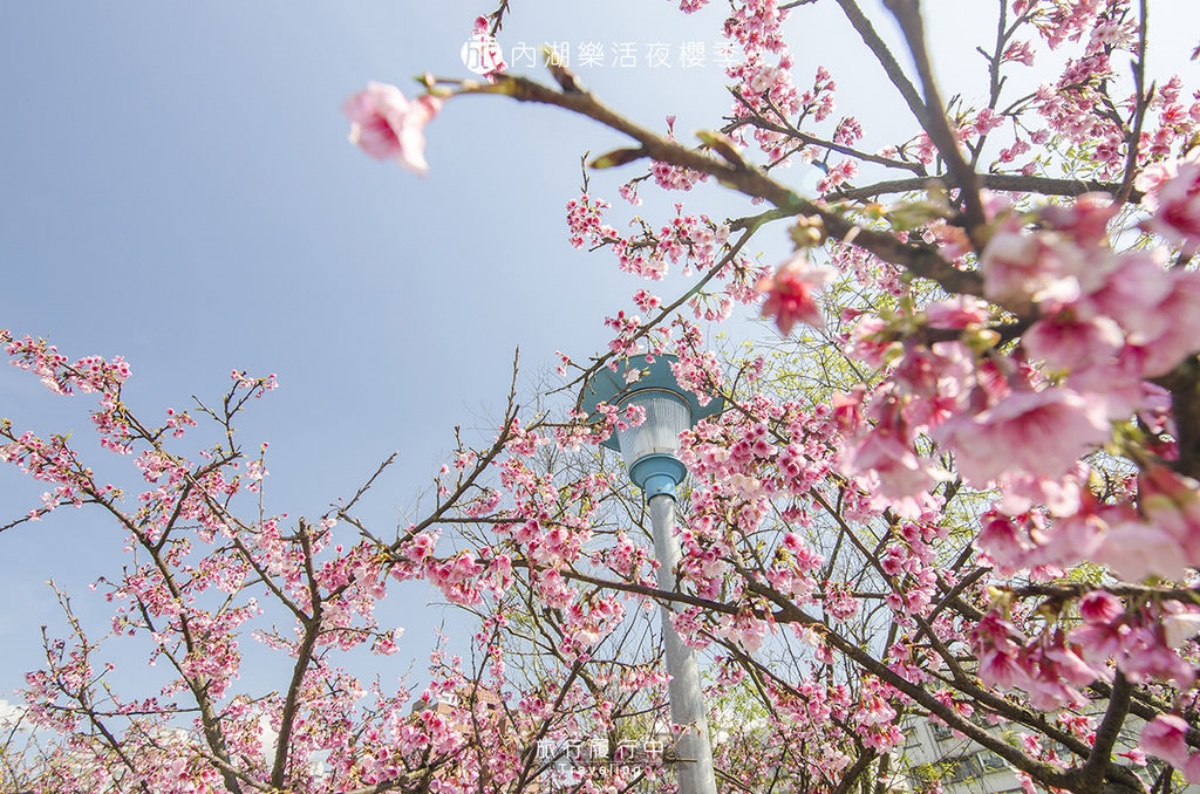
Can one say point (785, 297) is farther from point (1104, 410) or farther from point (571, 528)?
point (571, 528)

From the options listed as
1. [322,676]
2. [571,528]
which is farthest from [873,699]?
[322,676]

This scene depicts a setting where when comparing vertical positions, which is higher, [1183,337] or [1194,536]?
[1183,337]

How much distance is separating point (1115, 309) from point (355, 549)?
14.6 feet

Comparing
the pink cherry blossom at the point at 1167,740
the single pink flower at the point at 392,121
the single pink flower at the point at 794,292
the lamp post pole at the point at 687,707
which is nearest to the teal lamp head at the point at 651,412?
the lamp post pole at the point at 687,707

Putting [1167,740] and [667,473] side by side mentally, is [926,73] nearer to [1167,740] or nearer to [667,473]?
[1167,740]

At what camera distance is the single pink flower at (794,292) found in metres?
1.01

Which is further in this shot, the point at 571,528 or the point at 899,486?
the point at 571,528

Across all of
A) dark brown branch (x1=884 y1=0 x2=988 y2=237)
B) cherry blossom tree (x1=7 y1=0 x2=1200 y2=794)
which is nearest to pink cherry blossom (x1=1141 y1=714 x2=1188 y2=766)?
cherry blossom tree (x1=7 y1=0 x2=1200 y2=794)

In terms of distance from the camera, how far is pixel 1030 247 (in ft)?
2.68

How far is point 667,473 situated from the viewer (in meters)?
4.93

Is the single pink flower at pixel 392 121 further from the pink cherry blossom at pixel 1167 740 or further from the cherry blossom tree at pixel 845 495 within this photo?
the pink cherry blossom at pixel 1167 740

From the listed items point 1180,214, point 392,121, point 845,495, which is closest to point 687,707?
point 845,495

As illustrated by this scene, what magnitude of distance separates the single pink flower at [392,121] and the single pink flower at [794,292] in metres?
0.63

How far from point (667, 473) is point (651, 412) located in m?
0.70
